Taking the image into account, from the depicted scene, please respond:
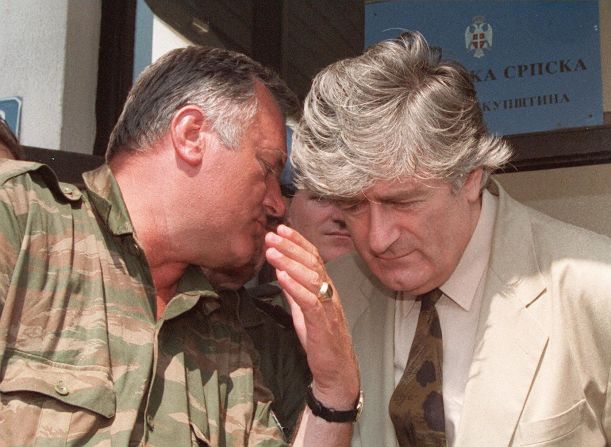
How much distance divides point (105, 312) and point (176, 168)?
1.44 feet

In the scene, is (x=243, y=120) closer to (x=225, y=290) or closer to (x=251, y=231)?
(x=251, y=231)

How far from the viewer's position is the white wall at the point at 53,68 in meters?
3.53

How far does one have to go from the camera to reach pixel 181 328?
2.31 meters

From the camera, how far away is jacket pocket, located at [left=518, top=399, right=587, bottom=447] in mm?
2053

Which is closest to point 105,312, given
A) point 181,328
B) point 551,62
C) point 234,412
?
point 181,328

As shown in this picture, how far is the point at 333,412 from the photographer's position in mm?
2207

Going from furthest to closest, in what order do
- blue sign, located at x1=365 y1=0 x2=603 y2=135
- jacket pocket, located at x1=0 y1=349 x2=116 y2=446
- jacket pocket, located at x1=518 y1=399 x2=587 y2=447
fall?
blue sign, located at x1=365 y1=0 x2=603 y2=135
jacket pocket, located at x1=518 y1=399 x2=587 y2=447
jacket pocket, located at x1=0 y1=349 x2=116 y2=446

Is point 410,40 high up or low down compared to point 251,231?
up

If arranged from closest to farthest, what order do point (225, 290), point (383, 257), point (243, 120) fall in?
point (383, 257) → point (243, 120) → point (225, 290)

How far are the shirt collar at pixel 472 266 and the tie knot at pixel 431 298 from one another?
3 centimetres

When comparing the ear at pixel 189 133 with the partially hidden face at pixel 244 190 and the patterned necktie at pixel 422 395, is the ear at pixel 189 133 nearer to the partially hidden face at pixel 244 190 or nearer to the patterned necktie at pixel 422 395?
the partially hidden face at pixel 244 190

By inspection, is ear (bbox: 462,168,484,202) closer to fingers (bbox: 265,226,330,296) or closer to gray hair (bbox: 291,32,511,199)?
gray hair (bbox: 291,32,511,199)

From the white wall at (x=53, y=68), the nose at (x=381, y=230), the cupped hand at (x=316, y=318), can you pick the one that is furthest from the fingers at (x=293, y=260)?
the white wall at (x=53, y=68)

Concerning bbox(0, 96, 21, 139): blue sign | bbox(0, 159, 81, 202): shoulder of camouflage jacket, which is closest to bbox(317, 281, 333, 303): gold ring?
bbox(0, 159, 81, 202): shoulder of camouflage jacket
